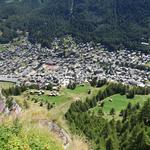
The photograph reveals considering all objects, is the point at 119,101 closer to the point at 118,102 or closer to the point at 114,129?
the point at 118,102

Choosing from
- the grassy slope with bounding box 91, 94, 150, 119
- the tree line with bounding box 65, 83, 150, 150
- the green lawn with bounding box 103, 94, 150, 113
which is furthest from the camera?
the green lawn with bounding box 103, 94, 150, 113

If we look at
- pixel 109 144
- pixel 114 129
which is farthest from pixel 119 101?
pixel 109 144

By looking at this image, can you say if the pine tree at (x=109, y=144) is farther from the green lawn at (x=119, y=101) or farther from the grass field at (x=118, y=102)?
the green lawn at (x=119, y=101)

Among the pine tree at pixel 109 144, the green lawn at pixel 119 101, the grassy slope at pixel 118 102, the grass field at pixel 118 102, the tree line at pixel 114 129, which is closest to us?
the tree line at pixel 114 129

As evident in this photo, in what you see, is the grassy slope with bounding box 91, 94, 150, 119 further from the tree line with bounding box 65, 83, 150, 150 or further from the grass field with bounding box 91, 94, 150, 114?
the tree line with bounding box 65, 83, 150, 150

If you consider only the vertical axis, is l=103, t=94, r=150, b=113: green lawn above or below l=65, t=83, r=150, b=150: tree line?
below

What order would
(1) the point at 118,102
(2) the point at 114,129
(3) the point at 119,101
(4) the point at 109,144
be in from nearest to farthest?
(4) the point at 109,144
(2) the point at 114,129
(1) the point at 118,102
(3) the point at 119,101

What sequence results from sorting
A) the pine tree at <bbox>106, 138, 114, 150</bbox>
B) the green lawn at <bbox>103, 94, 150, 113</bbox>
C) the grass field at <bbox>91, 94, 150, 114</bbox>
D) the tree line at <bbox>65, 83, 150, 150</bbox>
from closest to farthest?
the tree line at <bbox>65, 83, 150, 150</bbox> < the pine tree at <bbox>106, 138, 114, 150</bbox> < the grass field at <bbox>91, 94, 150, 114</bbox> < the green lawn at <bbox>103, 94, 150, 113</bbox>

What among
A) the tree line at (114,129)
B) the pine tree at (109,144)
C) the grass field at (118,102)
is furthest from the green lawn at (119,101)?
the pine tree at (109,144)

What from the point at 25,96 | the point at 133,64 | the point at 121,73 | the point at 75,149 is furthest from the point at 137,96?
the point at 75,149

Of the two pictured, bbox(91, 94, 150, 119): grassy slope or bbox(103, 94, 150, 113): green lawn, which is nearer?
bbox(91, 94, 150, 119): grassy slope

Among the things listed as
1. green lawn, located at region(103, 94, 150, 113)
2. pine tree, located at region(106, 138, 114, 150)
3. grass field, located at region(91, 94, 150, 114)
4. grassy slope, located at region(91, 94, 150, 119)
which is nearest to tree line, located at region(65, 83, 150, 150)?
pine tree, located at region(106, 138, 114, 150)
